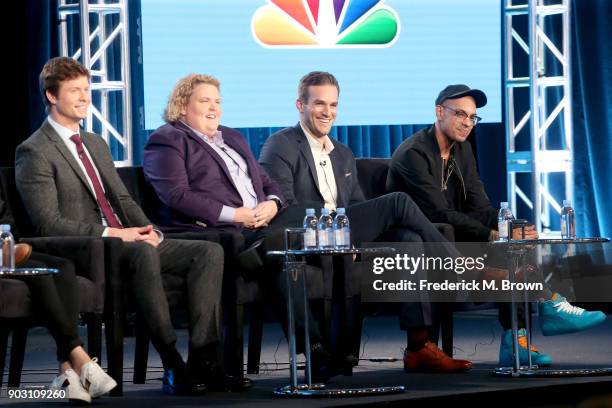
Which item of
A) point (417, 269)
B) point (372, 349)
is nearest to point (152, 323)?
point (417, 269)

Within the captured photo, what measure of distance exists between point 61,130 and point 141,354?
0.85 meters

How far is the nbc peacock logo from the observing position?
22.4ft

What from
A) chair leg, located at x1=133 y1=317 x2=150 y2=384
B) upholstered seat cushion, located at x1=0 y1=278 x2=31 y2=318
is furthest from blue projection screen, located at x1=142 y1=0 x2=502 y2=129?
upholstered seat cushion, located at x1=0 y1=278 x2=31 y2=318

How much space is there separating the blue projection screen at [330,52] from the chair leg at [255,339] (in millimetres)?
2346

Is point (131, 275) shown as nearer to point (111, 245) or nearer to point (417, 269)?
point (111, 245)

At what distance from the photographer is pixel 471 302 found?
456 centimetres

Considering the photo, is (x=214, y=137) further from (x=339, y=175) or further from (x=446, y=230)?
(x=446, y=230)

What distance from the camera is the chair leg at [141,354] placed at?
422 centimetres

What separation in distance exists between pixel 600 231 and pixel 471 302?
11.1 ft

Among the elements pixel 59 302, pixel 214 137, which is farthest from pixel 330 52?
pixel 59 302

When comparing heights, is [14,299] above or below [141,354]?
above

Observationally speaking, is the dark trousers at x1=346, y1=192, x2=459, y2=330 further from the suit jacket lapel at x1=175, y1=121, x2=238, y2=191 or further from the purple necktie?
the purple necktie

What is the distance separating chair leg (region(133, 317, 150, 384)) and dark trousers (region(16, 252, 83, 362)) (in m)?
0.55

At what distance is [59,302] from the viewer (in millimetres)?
3600
